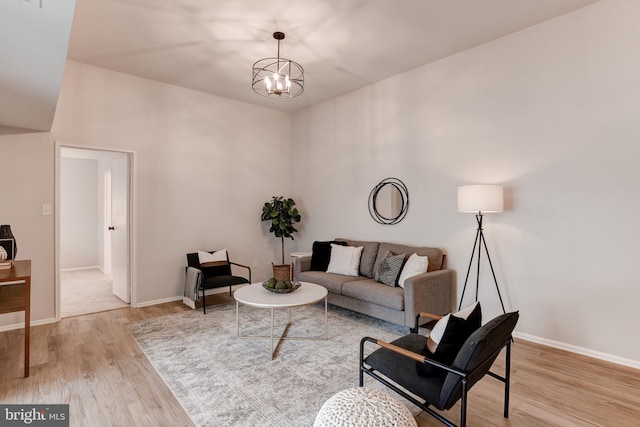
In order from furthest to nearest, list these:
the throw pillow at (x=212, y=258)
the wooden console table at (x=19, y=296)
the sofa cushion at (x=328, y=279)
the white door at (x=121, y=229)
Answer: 1. the throw pillow at (x=212, y=258)
2. the white door at (x=121, y=229)
3. the sofa cushion at (x=328, y=279)
4. the wooden console table at (x=19, y=296)

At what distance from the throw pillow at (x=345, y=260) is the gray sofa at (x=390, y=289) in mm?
81

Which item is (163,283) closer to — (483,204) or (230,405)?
(230,405)

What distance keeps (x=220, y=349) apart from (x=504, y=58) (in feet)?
13.3

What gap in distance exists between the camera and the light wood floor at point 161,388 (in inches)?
81.4

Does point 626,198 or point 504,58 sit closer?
point 626,198

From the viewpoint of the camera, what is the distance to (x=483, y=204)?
3.15m

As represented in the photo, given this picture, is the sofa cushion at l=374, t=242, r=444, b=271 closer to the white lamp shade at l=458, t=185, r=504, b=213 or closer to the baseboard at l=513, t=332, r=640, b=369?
the white lamp shade at l=458, t=185, r=504, b=213

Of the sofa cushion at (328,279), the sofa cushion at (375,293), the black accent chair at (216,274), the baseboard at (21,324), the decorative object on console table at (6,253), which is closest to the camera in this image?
the decorative object on console table at (6,253)

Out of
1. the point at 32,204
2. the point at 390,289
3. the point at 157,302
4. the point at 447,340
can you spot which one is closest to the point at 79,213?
the point at 32,204

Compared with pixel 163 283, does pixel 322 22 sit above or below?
above

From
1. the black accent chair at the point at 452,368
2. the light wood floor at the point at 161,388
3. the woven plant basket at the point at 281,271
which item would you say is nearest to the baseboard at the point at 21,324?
the light wood floor at the point at 161,388

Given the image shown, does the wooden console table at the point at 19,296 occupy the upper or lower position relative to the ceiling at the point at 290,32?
lower

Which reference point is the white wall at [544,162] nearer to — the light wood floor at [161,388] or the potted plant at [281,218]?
the light wood floor at [161,388]

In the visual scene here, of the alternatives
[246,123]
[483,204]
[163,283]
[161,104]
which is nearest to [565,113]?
[483,204]
